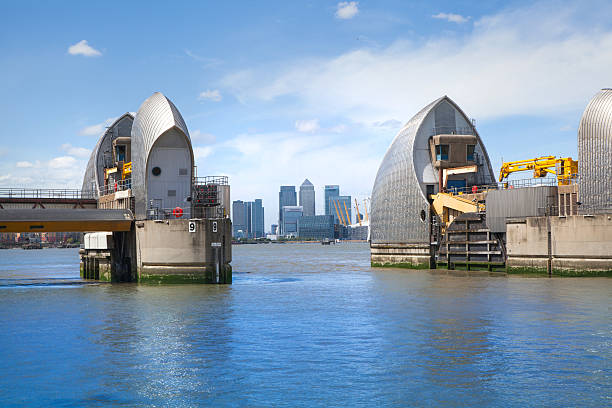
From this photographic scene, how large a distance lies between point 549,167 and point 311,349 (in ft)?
167

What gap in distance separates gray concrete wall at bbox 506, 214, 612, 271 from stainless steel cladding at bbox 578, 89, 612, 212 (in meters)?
2.89

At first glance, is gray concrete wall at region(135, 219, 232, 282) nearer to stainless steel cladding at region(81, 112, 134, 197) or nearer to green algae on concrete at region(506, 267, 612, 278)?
green algae on concrete at region(506, 267, 612, 278)

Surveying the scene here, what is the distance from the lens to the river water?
18.0m

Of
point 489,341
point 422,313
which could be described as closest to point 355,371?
point 489,341

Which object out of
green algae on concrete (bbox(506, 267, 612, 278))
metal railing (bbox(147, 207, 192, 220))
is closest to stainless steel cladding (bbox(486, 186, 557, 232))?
green algae on concrete (bbox(506, 267, 612, 278))

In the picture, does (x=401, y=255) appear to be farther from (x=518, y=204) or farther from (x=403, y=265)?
(x=518, y=204)

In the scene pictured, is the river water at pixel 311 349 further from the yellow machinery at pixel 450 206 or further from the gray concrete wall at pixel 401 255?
the gray concrete wall at pixel 401 255

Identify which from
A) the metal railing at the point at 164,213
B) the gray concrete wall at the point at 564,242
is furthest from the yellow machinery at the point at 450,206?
the metal railing at the point at 164,213

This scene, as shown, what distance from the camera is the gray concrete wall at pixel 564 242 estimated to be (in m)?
50.0

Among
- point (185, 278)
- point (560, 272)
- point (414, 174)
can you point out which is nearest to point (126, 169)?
point (185, 278)

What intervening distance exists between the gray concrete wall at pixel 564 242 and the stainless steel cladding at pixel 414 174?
41.6 ft

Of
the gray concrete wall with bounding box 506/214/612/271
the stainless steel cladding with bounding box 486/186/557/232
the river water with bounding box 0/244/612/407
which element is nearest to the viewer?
the river water with bounding box 0/244/612/407

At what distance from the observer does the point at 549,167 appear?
6762cm

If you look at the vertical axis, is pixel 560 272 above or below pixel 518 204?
below
